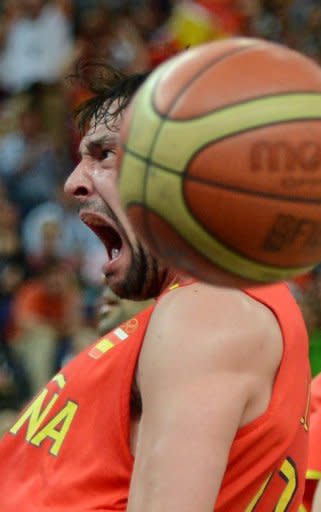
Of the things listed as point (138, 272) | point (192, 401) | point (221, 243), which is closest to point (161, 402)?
point (192, 401)

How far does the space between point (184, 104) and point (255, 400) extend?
2.20 ft

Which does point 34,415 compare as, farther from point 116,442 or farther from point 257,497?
point 257,497

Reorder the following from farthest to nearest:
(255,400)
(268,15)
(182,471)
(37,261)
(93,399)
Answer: (268,15) < (37,261) < (93,399) < (255,400) < (182,471)

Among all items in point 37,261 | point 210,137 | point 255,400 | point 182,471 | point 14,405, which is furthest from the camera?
point 37,261

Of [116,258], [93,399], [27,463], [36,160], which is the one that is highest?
[116,258]

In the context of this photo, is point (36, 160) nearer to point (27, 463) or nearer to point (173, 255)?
point (27, 463)

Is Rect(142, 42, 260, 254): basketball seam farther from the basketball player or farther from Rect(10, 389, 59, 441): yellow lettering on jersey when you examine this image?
Rect(10, 389, 59, 441): yellow lettering on jersey

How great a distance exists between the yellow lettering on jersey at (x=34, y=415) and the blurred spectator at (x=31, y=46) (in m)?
6.77

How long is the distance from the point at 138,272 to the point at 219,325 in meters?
0.43

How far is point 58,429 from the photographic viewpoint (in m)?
2.48

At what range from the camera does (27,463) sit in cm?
253

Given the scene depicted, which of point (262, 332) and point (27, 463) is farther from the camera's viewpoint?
point (27, 463)

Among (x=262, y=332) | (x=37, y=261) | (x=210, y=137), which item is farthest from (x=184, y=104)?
(x=37, y=261)

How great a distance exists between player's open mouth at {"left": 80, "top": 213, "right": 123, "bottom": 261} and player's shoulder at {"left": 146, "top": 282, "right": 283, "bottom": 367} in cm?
38
